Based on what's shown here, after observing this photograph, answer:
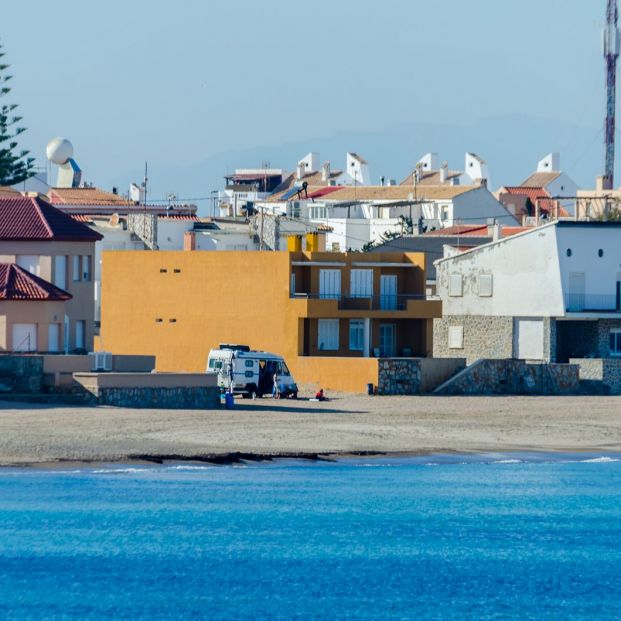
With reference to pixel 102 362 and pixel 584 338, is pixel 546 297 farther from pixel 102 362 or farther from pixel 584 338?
pixel 102 362

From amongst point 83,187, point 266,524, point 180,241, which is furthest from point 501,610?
point 83,187

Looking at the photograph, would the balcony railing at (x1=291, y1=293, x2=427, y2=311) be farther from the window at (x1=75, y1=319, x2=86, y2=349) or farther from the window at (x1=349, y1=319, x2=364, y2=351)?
the window at (x1=75, y1=319, x2=86, y2=349)

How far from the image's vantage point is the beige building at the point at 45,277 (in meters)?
57.4

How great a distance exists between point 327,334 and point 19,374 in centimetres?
1790

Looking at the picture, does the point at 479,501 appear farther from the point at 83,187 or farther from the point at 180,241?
the point at 83,187

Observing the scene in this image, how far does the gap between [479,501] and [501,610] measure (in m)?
11.0

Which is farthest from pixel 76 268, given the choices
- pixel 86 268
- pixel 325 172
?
pixel 325 172

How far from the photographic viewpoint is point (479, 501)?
46.5 meters

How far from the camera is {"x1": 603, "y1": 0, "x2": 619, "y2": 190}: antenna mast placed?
11644 cm

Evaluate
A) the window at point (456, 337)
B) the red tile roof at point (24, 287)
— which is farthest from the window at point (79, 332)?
the window at point (456, 337)

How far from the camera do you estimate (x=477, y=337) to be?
237 feet

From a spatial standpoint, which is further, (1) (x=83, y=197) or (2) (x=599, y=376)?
(1) (x=83, y=197)

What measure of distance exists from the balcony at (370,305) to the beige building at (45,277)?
8.42 meters

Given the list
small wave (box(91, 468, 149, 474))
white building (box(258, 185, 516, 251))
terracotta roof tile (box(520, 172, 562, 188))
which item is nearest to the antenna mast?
white building (box(258, 185, 516, 251))
